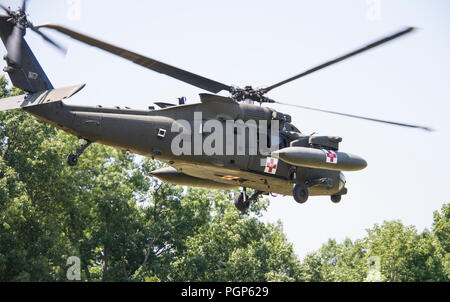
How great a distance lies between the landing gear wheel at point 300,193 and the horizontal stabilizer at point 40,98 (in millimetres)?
8077

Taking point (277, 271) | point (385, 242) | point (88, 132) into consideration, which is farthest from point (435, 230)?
point (88, 132)

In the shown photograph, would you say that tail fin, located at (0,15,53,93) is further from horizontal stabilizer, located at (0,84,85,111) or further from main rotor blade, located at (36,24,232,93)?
main rotor blade, located at (36,24,232,93)

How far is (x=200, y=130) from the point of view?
56.4ft

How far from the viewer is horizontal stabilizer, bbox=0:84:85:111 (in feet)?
47.9

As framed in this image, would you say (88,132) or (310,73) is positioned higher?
(310,73)

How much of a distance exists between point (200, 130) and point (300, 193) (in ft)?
14.1

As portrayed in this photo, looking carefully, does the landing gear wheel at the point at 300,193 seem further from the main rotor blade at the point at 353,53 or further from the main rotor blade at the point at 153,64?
the main rotor blade at the point at 153,64

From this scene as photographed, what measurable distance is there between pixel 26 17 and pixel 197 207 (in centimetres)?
3153

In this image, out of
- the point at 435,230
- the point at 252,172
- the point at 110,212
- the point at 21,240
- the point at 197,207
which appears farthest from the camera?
the point at 435,230

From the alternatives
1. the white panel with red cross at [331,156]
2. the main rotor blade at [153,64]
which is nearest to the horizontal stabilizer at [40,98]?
the main rotor blade at [153,64]

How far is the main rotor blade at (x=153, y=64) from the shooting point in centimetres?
1487

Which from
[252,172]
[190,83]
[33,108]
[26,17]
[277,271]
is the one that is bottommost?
[277,271]

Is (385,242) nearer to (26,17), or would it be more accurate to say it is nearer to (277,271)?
(277,271)

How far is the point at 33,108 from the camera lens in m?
15.2
